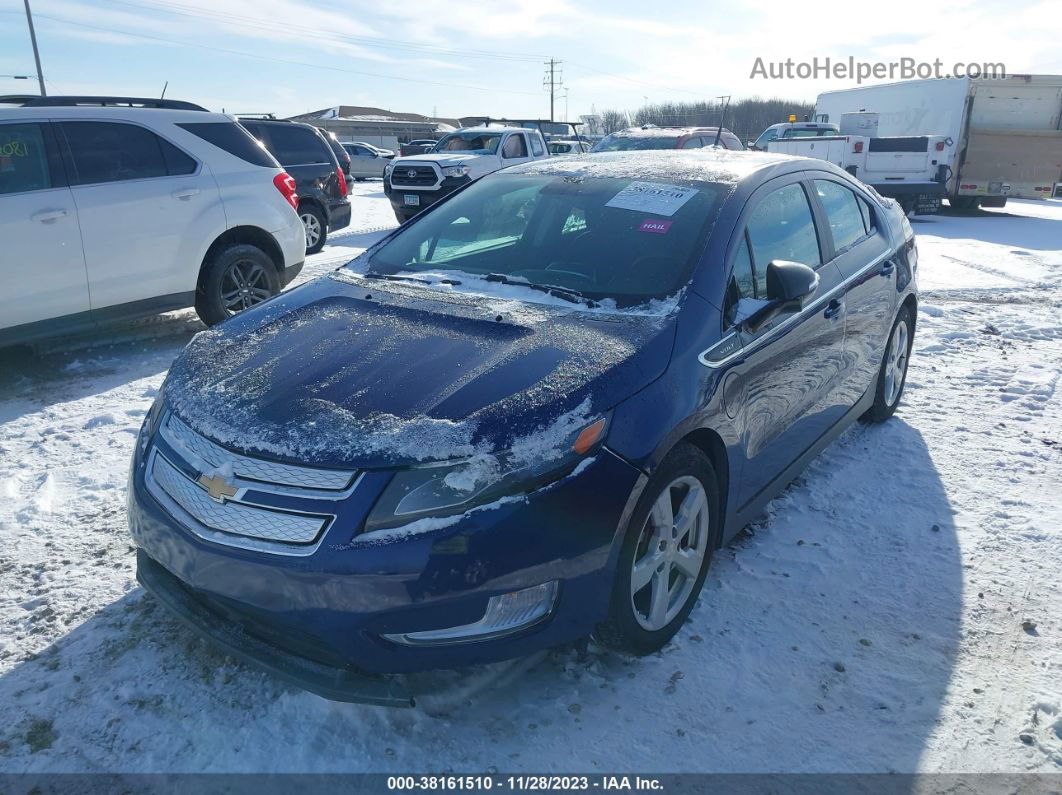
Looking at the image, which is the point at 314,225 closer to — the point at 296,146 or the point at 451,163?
the point at 296,146

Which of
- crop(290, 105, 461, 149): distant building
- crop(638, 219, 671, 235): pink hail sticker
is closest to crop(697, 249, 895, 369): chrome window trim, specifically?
crop(638, 219, 671, 235): pink hail sticker

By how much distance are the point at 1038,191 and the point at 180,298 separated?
59.6ft

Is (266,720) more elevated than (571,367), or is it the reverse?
(571,367)

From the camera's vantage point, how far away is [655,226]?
3.19 meters

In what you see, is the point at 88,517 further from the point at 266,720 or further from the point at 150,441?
the point at 266,720

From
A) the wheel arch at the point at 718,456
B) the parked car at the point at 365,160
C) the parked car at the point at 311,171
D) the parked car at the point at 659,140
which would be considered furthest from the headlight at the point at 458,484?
the parked car at the point at 365,160

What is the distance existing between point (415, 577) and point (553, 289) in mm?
1455

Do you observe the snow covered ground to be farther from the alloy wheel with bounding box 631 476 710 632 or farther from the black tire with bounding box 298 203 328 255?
the black tire with bounding box 298 203 328 255

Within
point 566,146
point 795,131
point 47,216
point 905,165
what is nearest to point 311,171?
point 47,216

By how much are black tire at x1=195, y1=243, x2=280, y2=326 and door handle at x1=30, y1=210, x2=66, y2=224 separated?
117 centimetres

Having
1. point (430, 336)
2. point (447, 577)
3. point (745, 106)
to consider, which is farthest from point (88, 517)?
point (745, 106)

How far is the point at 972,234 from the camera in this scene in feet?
45.4

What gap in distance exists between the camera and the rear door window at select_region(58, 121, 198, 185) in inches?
218

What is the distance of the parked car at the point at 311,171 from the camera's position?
10766 mm
